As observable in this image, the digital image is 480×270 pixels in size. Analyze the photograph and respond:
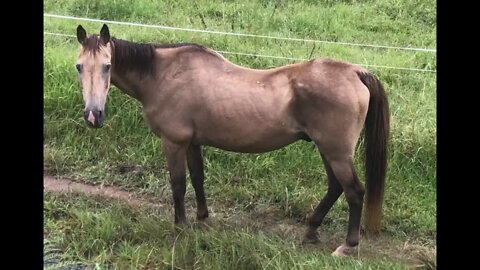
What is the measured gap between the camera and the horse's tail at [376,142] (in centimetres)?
Answer: 408

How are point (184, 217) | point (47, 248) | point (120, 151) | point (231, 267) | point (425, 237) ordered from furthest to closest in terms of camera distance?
point (120, 151), point (425, 237), point (184, 217), point (47, 248), point (231, 267)

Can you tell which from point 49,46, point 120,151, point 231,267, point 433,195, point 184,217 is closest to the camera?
point 231,267

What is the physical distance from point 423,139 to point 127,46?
291cm

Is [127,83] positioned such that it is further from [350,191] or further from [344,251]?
[344,251]

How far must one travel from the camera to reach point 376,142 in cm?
414

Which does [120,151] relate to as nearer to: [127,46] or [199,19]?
[127,46]

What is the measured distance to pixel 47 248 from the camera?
164 inches

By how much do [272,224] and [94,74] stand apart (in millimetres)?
2108

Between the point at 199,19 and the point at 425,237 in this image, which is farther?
the point at 199,19

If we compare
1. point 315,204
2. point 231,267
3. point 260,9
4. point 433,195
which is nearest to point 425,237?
point 433,195

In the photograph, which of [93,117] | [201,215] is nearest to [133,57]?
[93,117]

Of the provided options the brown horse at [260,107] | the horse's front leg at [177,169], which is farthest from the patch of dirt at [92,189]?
the brown horse at [260,107]

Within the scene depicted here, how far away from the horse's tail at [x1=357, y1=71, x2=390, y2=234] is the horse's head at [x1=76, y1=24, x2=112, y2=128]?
180 cm

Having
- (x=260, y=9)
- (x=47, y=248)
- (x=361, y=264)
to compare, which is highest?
(x=260, y=9)
